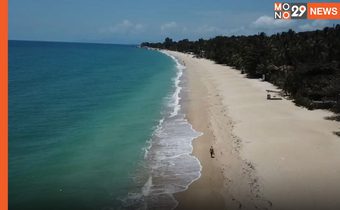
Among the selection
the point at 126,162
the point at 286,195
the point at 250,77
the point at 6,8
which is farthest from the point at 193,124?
the point at 250,77

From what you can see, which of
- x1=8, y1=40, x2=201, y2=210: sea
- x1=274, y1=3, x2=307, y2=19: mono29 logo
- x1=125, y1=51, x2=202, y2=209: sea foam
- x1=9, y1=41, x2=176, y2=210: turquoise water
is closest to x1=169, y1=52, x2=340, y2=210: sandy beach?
x1=125, y1=51, x2=202, y2=209: sea foam

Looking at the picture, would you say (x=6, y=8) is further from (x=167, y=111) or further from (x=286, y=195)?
(x=167, y=111)

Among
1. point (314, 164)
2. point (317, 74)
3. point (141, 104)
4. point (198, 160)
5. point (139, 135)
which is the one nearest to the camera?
point (314, 164)

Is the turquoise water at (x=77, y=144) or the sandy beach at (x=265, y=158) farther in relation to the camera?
the turquoise water at (x=77, y=144)

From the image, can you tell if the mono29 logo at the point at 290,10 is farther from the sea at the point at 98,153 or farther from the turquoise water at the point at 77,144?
the turquoise water at the point at 77,144

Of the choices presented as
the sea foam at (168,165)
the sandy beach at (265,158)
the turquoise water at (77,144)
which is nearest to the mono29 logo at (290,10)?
the sandy beach at (265,158)

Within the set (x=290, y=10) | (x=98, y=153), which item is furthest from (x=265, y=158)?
(x=290, y=10)

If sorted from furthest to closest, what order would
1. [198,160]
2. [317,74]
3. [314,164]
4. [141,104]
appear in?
[141,104] → [317,74] → [198,160] → [314,164]

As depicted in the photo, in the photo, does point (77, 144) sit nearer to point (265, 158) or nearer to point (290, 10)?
point (265, 158)
